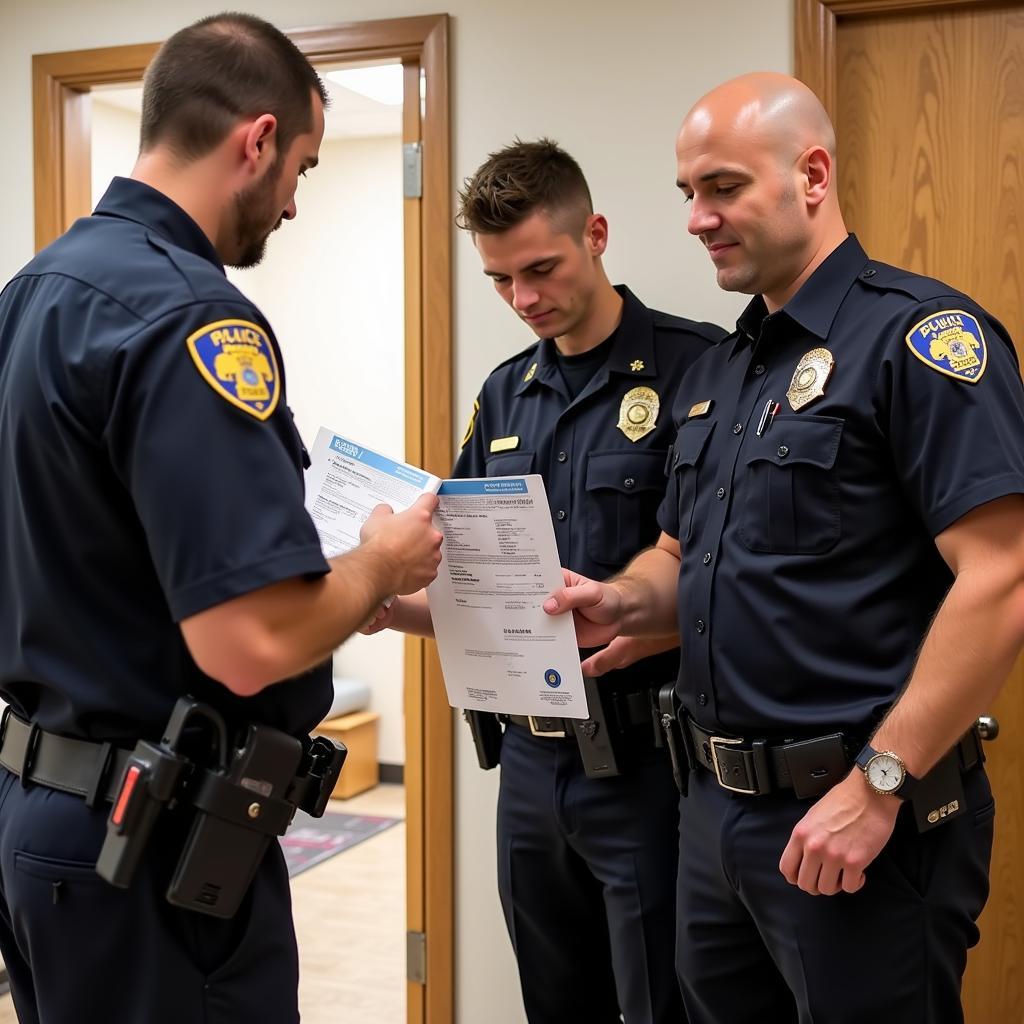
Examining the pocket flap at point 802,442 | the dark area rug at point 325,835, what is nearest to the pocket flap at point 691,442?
the pocket flap at point 802,442

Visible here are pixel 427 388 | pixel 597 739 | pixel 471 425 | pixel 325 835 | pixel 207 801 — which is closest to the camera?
pixel 207 801

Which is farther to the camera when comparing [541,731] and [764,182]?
[541,731]

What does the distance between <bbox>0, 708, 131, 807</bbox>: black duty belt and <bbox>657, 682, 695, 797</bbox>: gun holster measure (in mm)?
787

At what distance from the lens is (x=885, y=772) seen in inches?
52.9

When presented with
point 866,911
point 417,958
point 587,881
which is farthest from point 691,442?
point 417,958

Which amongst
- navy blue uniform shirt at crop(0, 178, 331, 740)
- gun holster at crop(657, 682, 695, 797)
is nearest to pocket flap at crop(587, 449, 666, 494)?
gun holster at crop(657, 682, 695, 797)

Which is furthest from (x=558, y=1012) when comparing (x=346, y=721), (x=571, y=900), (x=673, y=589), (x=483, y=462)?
(x=346, y=721)

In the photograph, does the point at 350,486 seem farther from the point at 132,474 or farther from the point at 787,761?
the point at 787,761

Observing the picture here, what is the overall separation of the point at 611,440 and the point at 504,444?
23 cm

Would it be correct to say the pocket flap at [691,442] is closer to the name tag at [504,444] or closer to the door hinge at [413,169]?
the name tag at [504,444]

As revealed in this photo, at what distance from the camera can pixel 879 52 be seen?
2.21m

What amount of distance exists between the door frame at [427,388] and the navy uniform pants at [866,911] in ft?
3.34

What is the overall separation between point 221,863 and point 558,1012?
1029 millimetres

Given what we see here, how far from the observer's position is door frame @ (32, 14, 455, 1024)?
7.98ft
